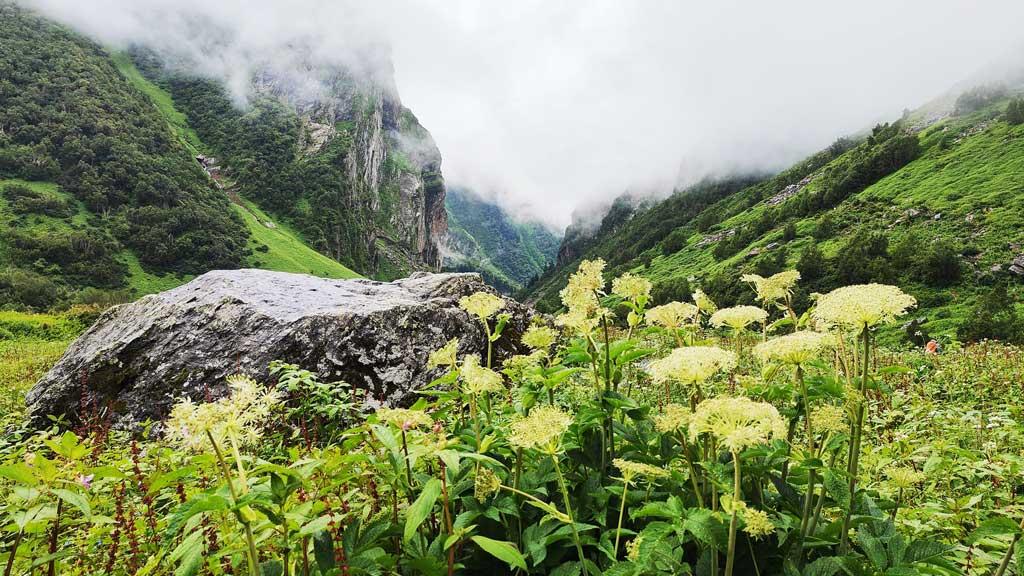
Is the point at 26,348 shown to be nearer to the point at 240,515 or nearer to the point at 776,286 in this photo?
the point at 240,515

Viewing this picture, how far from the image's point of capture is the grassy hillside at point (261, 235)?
115 m

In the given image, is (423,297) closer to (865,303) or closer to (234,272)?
(234,272)

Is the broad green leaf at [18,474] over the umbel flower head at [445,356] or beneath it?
over

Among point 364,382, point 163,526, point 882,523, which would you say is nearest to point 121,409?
point 364,382

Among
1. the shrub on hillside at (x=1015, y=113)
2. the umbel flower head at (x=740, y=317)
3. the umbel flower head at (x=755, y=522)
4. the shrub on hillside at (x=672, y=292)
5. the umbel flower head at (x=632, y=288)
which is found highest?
the shrub on hillside at (x=1015, y=113)

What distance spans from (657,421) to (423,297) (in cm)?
1185

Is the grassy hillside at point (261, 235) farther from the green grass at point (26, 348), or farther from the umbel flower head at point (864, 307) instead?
the umbel flower head at point (864, 307)

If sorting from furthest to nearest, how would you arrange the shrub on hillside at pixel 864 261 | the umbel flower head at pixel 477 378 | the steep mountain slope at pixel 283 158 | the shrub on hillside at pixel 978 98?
1. the steep mountain slope at pixel 283 158
2. the shrub on hillside at pixel 978 98
3. the shrub on hillside at pixel 864 261
4. the umbel flower head at pixel 477 378

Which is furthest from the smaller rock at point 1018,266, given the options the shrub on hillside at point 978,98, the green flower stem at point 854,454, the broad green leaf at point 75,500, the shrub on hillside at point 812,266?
the shrub on hillside at point 978,98

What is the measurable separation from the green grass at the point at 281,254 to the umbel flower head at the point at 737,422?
111803 millimetres

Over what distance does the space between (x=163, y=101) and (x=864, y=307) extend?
235m

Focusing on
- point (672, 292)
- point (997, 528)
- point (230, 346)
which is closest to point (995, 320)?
point (672, 292)

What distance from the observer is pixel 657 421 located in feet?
8.48

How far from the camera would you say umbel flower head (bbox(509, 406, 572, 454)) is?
7.51 ft
